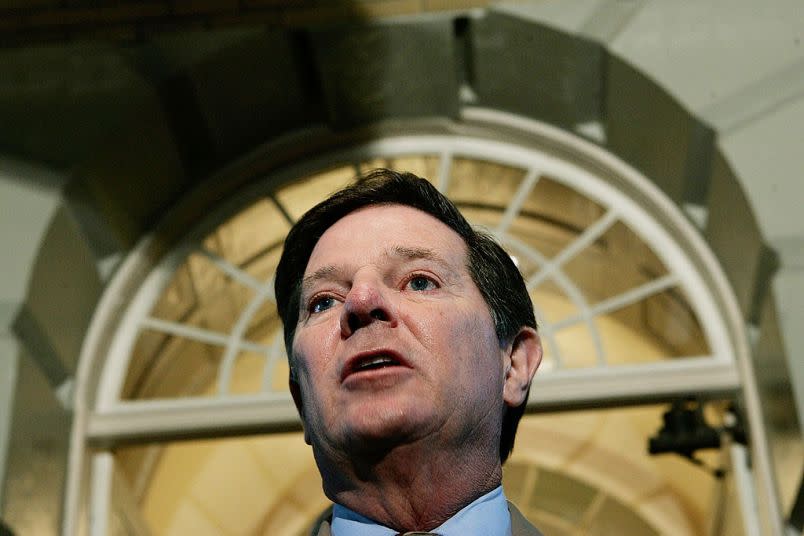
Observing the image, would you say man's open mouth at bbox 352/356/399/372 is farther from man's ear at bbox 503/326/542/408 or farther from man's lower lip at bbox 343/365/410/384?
man's ear at bbox 503/326/542/408

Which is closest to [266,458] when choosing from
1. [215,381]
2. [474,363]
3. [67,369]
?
[215,381]

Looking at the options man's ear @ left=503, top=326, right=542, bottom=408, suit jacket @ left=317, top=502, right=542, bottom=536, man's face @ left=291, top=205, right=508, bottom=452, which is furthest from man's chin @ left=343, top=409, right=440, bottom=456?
man's ear @ left=503, top=326, right=542, bottom=408

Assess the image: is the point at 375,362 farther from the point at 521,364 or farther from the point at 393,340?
the point at 521,364

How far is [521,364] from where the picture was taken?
1662 millimetres

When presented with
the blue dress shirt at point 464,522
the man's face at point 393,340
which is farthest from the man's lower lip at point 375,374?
the blue dress shirt at point 464,522

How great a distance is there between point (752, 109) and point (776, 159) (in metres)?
0.20

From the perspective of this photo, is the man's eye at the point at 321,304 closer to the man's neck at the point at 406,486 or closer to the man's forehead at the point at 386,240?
the man's forehead at the point at 386,240

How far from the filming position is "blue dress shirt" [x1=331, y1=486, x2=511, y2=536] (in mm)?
1396

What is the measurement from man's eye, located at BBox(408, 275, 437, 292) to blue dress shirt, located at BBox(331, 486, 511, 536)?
30 cm

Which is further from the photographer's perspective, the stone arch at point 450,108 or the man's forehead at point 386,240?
the stone arch at point 450,108

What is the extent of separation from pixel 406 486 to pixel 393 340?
0.59 feet

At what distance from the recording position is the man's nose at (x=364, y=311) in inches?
57.7

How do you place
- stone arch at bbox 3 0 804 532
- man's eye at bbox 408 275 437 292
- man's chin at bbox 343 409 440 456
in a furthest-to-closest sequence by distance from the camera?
stone arch at bbox 3 0 804 532, man's eye at bbox 408 275 437 292, man's chin at bbox 343 409 440 456

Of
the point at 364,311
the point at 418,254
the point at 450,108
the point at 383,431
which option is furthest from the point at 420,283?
the point at 450,108
